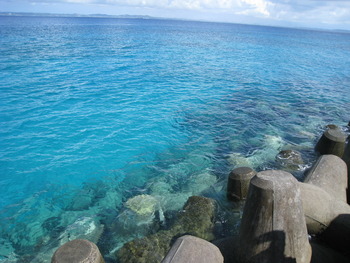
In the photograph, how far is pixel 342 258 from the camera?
557 cm

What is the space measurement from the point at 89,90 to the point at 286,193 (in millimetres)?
21578

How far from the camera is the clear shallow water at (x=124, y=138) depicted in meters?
9.22

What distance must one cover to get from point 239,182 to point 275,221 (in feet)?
13.2

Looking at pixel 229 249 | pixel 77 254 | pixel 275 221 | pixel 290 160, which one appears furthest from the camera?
pixel 290 160

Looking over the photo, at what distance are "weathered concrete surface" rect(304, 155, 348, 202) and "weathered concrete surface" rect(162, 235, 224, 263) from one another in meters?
4.17

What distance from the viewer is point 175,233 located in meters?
7.67

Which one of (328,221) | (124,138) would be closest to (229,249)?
(328,221)

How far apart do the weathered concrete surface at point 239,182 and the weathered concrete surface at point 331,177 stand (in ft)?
5.53

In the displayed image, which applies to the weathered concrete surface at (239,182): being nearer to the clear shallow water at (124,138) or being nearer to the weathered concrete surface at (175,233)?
the clear shallow water at (124,138)

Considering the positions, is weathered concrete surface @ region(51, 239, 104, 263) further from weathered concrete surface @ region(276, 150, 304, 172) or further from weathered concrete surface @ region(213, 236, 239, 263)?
weathered concrete surface @ region(276, 150, 304, 172)

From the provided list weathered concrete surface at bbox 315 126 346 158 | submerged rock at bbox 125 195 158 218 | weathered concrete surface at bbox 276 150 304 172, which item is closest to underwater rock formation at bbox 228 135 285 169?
weathered concrete surface at bbox 276 150 304 172

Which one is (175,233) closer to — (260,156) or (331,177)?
(331,177)

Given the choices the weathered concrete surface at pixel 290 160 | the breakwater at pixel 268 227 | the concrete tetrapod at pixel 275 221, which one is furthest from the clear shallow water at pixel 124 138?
the concrete tetrapod at pixel 275 221

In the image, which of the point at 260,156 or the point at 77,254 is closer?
the point at 77,254
